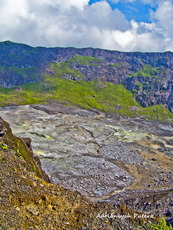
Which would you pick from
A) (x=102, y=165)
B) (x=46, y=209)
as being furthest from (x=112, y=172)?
(x=46, y=209)

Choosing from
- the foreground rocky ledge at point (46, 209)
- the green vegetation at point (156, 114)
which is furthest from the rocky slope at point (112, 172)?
the green vegetation at point (156, 114)

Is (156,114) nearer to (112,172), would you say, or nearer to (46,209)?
(112,172)

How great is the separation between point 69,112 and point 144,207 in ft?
402

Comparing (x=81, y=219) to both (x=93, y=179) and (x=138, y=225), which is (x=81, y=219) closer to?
(x=138, y=225)

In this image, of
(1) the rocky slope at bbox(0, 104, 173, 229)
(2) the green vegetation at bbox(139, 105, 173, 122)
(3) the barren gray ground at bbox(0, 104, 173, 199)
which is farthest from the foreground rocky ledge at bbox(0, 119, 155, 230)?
(2) the green vegetation at bbox(139, 105, 173, 122)

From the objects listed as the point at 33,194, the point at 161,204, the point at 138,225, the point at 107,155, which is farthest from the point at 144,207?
the point at 107,155

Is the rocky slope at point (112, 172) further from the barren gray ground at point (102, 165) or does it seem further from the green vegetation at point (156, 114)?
the green vegetation at point (156, 114)

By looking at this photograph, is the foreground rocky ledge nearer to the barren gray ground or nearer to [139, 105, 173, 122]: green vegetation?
the barren gray ground

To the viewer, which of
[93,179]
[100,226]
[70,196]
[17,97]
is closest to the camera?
[100,226]

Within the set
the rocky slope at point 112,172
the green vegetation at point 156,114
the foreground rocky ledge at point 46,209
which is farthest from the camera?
the green vegetation at point 156,114

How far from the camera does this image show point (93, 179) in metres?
41.9

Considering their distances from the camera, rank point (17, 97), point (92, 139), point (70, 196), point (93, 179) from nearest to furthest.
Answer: point (70, 196)
point (93, 179)
point (92, 139)
point (17, 97)

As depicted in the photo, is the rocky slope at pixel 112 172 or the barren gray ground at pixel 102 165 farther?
the barren gray ground at pixel 102 165

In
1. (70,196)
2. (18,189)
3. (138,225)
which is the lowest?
→ (138,225)
